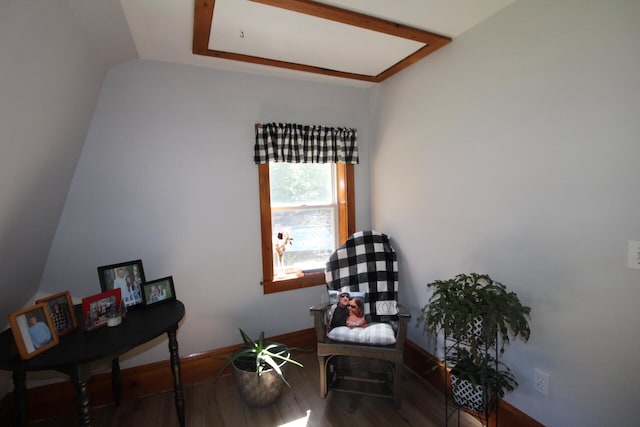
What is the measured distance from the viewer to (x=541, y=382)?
1.52 m

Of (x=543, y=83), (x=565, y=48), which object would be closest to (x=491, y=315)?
(x=543, y=83)

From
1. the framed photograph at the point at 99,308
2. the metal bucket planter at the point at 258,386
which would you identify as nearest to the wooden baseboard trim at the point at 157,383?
the metal bucket planter at the point at 258,386

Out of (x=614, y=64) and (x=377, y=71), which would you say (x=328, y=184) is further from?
(x=614, y=64)

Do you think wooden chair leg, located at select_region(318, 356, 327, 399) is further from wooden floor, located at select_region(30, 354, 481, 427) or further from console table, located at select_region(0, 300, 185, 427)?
console table, located at select_region(0, 300, 185, 427)

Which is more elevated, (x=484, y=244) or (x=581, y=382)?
(x=484, y=244)

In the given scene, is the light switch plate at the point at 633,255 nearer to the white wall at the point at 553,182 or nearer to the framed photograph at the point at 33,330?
the white wall at the point at 553,182

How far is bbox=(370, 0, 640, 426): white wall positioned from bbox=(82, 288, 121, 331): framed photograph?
2.03 metres

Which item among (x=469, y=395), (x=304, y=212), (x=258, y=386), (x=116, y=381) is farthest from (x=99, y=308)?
(x=469, y=395)

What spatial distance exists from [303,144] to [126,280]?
159 cm

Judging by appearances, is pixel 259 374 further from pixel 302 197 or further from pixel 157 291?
pixel 302 197

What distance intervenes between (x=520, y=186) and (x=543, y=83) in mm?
507

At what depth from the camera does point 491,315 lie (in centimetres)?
138

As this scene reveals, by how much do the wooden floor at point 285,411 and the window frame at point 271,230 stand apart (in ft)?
2.50

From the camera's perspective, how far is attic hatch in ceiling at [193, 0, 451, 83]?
1.51m
